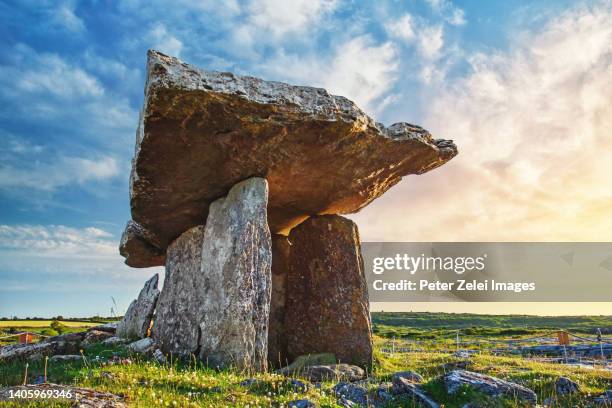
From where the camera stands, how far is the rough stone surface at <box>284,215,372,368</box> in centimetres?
1384

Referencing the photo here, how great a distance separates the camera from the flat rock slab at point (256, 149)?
9.91 metres

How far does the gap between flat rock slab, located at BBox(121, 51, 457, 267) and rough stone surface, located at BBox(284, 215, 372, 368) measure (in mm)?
767

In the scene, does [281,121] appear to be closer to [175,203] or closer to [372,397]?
[175,203]

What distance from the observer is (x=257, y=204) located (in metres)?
11.8

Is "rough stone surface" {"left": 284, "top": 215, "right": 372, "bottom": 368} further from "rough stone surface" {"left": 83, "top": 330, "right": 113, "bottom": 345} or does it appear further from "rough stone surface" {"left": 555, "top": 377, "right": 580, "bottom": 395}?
"rough stone surface" {"left": 83, "top": 330, "right": 113, "bottom": 345}

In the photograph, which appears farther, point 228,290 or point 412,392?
point 228,290

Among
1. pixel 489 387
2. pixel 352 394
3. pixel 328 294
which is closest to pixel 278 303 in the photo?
A: pixel 328 294

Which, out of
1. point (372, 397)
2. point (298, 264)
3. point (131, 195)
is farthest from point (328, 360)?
point (131, 195)

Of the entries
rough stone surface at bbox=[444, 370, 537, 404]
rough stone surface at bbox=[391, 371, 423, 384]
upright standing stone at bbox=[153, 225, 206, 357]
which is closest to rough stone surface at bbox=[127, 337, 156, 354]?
upright standing stone at bbox=[153, 225, 206, 357]

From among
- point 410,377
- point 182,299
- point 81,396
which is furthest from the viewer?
point 182,299

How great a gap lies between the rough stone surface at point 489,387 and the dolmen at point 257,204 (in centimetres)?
420

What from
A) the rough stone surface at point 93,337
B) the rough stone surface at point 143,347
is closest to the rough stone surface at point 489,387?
the rough stone surface at point 143,347

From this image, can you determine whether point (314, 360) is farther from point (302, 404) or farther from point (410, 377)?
point (302, 404)

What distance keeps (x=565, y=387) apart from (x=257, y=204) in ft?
24.2
